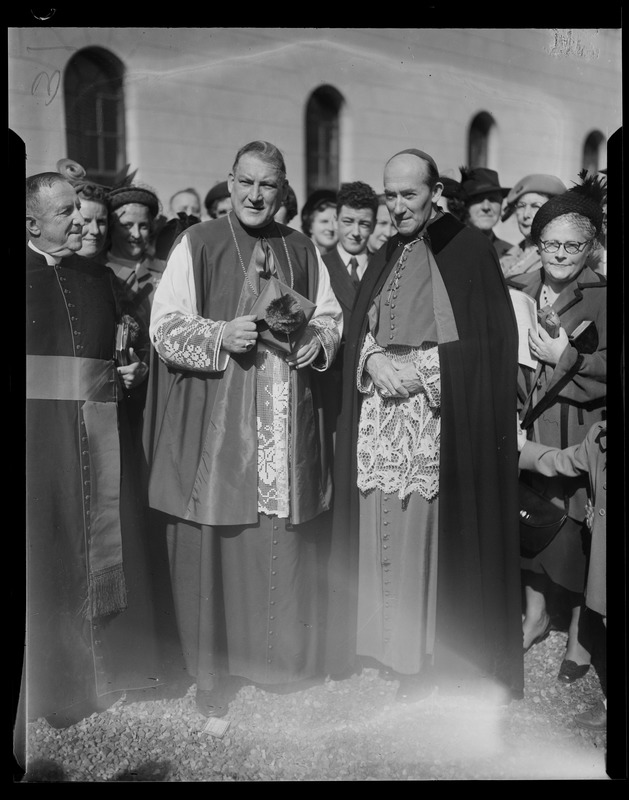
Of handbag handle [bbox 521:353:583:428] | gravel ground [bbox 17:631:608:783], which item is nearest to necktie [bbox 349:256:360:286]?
handbag handle [bbox 521:353:583:428]

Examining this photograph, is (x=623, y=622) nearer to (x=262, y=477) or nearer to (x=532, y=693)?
(x=532, y=693)

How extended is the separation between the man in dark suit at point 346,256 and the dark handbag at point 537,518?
3.05 ft

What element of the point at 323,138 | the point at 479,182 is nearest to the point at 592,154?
the point at 479,182

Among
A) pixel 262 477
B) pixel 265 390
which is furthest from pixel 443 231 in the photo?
pixel 262 477

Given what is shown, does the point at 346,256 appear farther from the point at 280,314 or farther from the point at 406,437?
the point at 406,437

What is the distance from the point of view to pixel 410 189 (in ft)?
12.2

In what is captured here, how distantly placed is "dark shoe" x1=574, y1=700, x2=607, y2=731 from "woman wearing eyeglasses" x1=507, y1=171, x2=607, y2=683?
0.63 feet

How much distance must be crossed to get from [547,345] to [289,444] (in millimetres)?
1251

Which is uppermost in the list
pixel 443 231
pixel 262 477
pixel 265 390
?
pixel 443 231

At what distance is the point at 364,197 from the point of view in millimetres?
4309

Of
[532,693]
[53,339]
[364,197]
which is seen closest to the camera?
[53,339]

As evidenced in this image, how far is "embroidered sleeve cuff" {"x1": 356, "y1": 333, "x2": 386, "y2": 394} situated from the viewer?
12.7 ft

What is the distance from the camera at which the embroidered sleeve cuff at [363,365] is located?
387cm

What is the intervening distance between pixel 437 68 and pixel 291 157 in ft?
2.51
